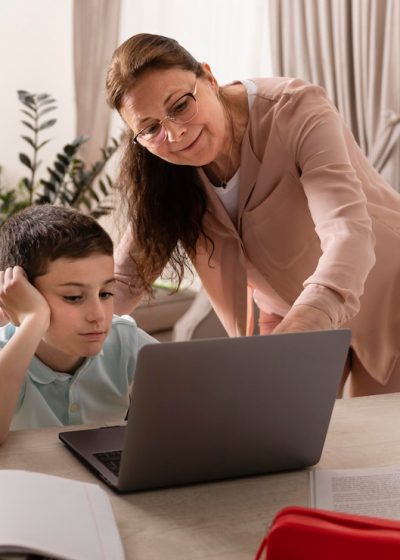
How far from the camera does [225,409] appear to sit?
48.8 inches

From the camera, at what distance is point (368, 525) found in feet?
3.18

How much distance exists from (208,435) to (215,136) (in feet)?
2.43

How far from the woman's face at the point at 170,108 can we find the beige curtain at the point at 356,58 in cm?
208

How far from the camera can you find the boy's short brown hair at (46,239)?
1.76 m

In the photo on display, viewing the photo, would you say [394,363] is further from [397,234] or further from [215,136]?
[215,136]

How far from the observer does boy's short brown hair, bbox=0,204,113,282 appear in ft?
5.78

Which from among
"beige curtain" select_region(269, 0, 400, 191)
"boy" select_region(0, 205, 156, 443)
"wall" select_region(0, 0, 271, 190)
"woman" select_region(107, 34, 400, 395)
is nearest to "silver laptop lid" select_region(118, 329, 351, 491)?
"woman" select_region(107, 34, 400, 395)

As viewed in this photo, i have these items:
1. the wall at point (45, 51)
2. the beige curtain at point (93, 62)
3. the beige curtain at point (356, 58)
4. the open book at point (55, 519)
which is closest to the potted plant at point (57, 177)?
the beige curtain at point (93, 62)

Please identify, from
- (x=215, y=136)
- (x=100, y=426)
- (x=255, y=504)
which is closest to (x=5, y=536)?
(x=255, y=504)

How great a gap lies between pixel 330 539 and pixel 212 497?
318 millimetres

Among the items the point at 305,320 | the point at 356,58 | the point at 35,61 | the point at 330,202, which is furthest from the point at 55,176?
the point at 305,320

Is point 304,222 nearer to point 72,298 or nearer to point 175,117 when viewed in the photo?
point 175,117

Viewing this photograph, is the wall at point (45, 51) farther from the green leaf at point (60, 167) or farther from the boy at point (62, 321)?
the boy at point (62, 321)

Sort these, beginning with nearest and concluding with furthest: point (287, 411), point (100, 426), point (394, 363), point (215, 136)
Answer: point (287, 411), point (100, 426), point (215, 136), point (394, 363)
